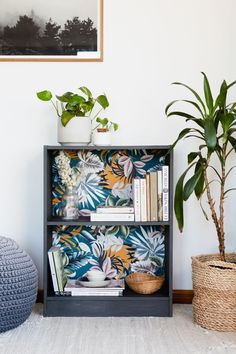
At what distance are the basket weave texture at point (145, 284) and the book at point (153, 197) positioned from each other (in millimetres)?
348

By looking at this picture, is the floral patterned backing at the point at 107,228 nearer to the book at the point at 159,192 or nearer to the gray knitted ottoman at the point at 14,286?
the book at the point at 159,192

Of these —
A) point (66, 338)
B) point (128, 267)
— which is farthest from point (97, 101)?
point (66, 338)

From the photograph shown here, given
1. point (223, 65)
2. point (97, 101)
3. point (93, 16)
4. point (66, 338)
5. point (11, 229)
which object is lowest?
point (66, 338)

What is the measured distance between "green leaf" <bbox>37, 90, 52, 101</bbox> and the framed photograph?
0.31m

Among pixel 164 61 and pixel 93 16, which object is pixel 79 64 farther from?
pixel 164 61

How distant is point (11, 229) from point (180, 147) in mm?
1092

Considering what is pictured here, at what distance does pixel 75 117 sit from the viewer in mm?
2590

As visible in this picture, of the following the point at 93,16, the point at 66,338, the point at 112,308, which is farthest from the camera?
the point at 93,16

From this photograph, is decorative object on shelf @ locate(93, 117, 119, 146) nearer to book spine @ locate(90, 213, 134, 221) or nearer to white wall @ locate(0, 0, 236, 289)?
white wall @ locate(0, 0, 236, 289)

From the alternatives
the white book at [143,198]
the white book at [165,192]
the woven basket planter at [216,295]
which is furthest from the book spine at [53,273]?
the woven basket planter at [216,295]

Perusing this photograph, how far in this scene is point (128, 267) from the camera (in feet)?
9.42

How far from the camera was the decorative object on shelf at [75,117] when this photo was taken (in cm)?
257

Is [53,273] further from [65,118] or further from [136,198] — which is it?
[65,118]

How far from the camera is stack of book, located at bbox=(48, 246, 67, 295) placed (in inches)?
102
